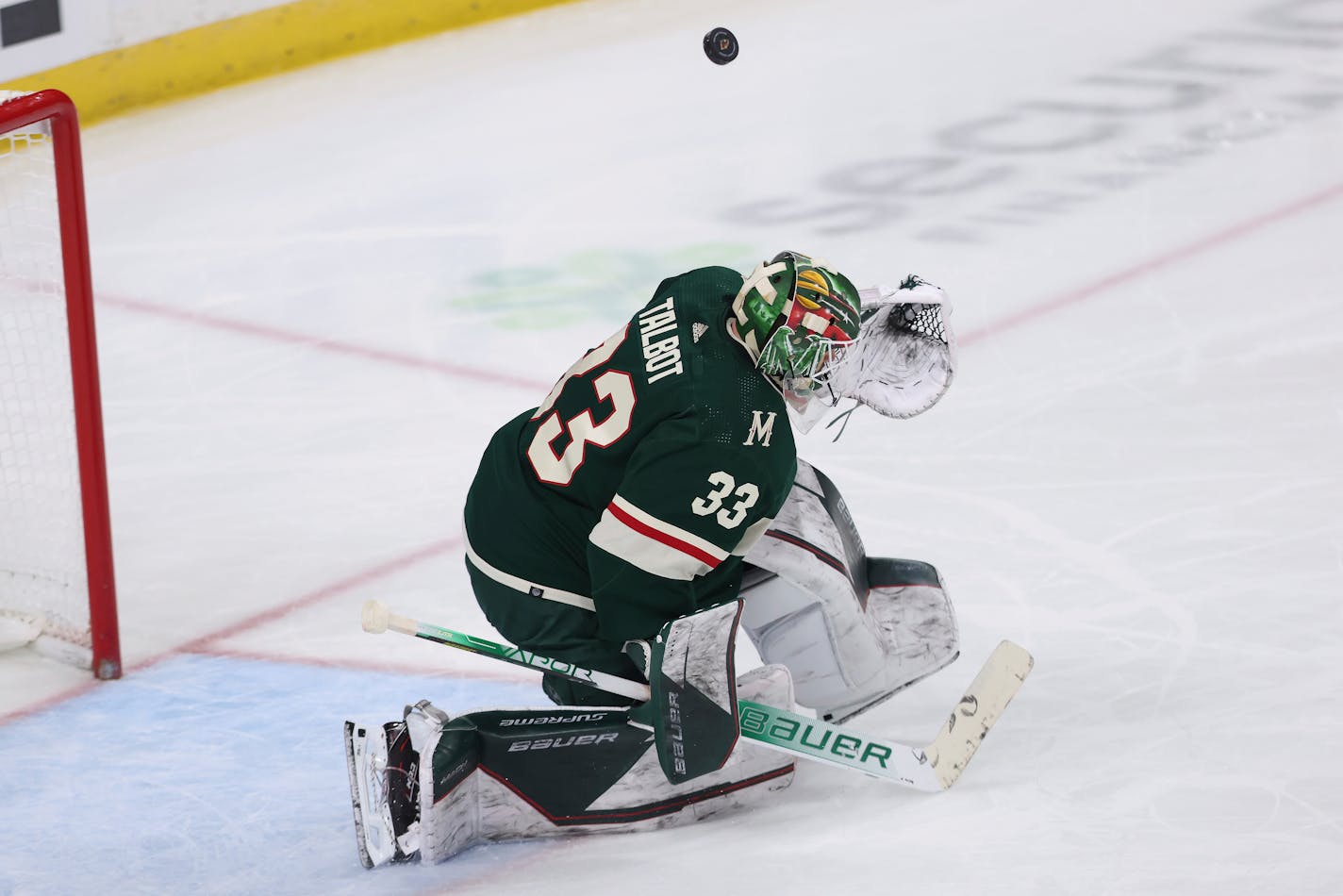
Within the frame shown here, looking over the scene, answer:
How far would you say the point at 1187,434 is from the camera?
392 centimetres

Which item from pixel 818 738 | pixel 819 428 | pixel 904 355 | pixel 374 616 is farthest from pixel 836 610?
pixel 819 428

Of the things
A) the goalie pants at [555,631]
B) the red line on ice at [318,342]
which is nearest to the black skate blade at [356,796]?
the goalie pants at [555,631]

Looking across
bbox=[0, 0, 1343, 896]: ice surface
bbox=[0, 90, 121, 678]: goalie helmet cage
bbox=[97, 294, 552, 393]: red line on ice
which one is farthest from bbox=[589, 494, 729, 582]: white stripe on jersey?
bbox=[97, 294, 552, 393]: red line on ice

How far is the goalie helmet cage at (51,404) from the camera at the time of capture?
3.20 metres

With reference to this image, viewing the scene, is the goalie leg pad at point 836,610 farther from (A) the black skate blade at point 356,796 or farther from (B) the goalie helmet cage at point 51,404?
(B) the goalie helmet cage at point 51,404

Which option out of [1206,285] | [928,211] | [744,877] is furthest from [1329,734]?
[928,211]

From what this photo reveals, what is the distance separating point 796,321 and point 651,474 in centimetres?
29

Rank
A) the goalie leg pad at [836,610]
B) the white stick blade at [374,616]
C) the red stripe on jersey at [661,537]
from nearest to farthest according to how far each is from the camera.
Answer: the red stripe on jersey at [661,537], the white stick blade at [374,616], the goalie leg pad at [836,610]

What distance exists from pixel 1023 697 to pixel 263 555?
5.41ft

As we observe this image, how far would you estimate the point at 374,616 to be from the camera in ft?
8.36

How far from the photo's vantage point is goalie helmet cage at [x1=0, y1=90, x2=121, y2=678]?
3195mm

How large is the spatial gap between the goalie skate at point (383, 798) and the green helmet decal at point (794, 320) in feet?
2.57

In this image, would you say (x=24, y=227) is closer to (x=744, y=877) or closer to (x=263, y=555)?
(x=263, y=555)

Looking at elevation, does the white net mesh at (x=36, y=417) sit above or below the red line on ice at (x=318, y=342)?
above
